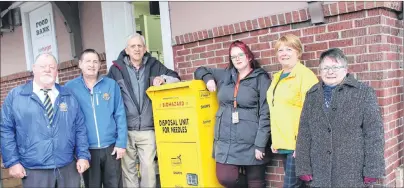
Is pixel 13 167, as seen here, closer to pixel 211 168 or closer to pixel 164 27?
pixel 211 168

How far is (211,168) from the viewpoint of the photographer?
3574 millimetres

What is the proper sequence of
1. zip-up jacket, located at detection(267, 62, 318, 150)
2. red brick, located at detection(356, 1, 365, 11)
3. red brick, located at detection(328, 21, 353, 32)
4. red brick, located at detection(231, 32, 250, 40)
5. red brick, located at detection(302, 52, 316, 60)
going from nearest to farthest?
zip-up jacket, located at detection(267, 62, 318, 150) < red brick, located at detection(356, 1, 365, 11) < red brick, located at detection(328, 21, 353, 32) < red brick, located at detection(302, 52, 316, 60) < red brick, located at detection(231, 32, 250, 40)

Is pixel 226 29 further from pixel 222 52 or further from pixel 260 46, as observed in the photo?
pixel 260 46

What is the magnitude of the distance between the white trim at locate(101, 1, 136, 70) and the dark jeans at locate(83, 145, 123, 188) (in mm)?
2128

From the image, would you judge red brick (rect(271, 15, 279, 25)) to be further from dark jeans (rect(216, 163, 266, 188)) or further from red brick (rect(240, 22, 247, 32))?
dark jeans (rect(216, 163, 266, 188))

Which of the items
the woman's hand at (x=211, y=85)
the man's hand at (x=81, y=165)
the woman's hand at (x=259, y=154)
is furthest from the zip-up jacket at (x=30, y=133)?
the woman's hand at (x=259, y=154)

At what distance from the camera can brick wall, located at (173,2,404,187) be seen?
116 inches

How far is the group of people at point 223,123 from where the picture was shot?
243cm

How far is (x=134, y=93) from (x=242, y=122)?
3.90 feet

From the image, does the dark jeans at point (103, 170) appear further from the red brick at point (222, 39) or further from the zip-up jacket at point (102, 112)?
the red brick at point (222, 39)

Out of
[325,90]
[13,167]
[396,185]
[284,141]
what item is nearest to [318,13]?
[325,90]

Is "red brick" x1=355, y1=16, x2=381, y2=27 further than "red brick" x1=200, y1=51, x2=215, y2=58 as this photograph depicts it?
No

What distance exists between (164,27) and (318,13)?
6.52 ft

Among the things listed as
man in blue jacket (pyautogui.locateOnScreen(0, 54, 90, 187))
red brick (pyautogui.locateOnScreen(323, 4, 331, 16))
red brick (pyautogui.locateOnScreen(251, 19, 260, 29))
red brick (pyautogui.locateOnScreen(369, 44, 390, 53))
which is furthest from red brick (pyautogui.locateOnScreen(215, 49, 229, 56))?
man in blue jacket (pyautogui.locateOnScreen(0, 54, 90, 187))
